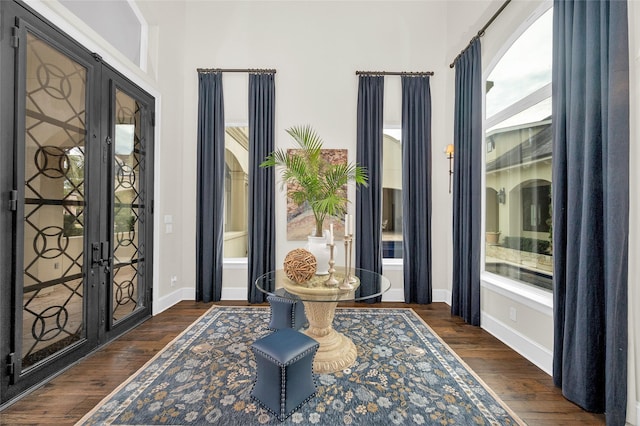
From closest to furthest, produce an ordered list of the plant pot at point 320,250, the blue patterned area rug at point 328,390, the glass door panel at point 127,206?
the blue patterned area rug at point 328,390, the plant pot at point 320,250, the glass door panel at point 127,206

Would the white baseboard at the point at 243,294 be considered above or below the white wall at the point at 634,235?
below

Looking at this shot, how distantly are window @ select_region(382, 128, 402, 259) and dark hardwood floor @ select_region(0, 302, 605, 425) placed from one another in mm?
1341

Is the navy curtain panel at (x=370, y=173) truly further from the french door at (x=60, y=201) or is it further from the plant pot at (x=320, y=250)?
the french door at (x=60, y=201)

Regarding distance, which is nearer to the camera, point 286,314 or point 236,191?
point 286,314

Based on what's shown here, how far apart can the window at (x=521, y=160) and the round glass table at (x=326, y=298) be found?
1.55 meters

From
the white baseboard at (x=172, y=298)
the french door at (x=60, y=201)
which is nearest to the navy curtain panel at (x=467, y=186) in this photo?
the white baseboard at (x=172, y=298)

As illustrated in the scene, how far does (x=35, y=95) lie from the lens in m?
1.90

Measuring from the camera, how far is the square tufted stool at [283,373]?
5.21ft

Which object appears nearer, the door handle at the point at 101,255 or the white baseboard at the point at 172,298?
the door handle at the point at 101,255

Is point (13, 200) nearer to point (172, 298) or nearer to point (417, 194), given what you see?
point (172, 298)

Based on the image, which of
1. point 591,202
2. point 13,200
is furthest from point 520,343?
point 13,200

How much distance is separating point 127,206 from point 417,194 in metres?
3.72

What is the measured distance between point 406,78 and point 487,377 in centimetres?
377

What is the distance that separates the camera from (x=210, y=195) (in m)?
3.71
